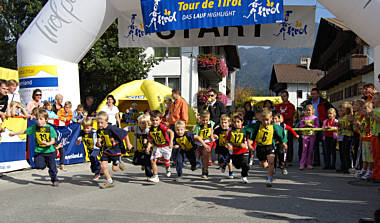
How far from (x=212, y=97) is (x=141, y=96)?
6469mm

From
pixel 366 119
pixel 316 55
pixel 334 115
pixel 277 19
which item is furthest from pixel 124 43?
pixel 316 55

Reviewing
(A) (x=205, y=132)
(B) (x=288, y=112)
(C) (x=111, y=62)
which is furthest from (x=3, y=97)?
(C) (x=111, y=62)

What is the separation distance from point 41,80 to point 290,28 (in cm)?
713

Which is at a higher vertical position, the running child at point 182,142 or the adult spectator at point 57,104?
the adult spectator at point 57,104

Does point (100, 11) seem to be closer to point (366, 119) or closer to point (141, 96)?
point (141, 96)

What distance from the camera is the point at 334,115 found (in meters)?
9.55

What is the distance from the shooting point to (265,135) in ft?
23.5

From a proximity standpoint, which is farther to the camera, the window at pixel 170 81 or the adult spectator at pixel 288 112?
the window at pixel 170 81

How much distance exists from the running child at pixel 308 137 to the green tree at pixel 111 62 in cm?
1106

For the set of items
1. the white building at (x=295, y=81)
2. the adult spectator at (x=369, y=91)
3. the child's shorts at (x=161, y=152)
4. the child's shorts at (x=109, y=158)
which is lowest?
the child's shorts at (x=109, y=158)

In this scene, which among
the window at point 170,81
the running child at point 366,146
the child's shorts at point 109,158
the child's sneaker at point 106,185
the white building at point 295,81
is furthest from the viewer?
the white building at point 295,81

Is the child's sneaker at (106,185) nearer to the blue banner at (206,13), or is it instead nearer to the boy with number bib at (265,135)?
the boy with number bib at (265,135)

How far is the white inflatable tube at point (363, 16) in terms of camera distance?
292 inches

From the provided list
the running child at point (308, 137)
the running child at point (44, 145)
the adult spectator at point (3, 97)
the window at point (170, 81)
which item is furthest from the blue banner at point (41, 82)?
the window at point (170, 81)
